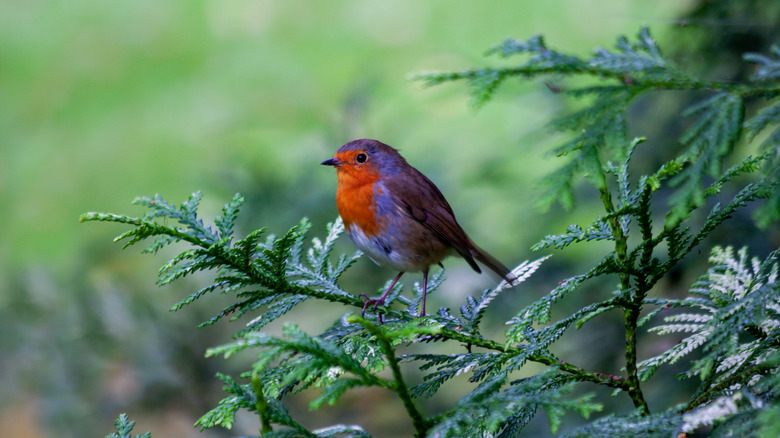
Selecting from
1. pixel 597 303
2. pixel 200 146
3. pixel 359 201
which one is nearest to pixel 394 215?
pixel 359 201

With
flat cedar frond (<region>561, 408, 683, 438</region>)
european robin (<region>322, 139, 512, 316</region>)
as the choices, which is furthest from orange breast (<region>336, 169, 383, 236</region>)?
flat cedar frond (<region>561, 408, 683, 438</region>)

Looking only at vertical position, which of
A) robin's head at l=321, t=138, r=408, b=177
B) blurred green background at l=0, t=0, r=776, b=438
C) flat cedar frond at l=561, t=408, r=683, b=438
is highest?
blurred green background at l=0, t=0, r=776, b=438

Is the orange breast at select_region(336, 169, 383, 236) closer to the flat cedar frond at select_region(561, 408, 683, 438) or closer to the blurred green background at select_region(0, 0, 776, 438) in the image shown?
the blurred green background at select_region(0, 0, 776, 438)

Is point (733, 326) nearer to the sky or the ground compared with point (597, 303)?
nearer to the ground

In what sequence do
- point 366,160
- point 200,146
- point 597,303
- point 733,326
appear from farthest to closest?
point 200,146, point 366,160, point 597,303, point 733,326

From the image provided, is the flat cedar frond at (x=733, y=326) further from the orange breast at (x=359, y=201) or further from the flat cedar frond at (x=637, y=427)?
the orange breast at (x=359, y=201)

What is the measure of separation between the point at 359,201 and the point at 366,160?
0.76 feet

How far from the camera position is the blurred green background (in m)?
2.97

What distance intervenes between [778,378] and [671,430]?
0.17 meters

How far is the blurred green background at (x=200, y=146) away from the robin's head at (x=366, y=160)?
0.46 m

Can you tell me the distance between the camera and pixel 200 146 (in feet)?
20.8

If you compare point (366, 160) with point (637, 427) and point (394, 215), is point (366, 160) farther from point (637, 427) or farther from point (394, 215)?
point (637, 427)

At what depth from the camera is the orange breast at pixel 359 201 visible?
7.74 ft

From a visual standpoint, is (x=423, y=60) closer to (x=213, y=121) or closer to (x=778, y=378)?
(x=213, y=121)
